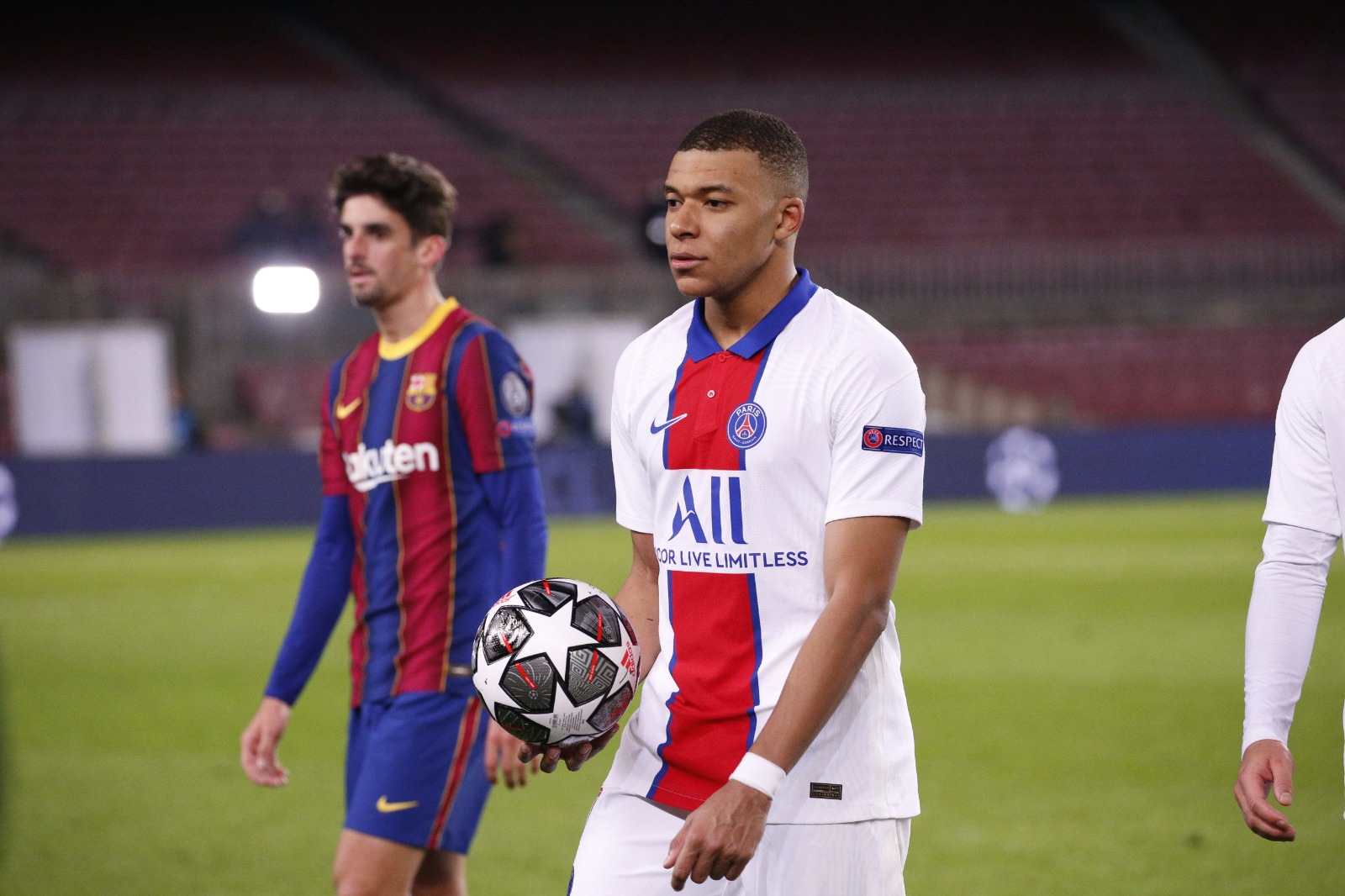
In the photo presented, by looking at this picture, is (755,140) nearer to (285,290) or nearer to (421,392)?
(421,392)

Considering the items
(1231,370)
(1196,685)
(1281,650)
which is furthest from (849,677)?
(1231,370)

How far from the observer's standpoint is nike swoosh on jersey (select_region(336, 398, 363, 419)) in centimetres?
419

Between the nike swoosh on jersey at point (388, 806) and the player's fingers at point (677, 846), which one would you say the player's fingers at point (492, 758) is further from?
the player's fingers at point (677, 846)

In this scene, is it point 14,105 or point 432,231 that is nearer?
point 432,231

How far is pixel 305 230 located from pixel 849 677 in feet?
74.9

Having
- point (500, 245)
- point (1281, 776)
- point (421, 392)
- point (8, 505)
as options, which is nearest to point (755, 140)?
point (1281, 776)

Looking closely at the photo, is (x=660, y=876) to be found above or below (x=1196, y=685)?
above

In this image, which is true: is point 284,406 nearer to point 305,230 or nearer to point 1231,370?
point 305,230

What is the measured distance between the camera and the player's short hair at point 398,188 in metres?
4.24

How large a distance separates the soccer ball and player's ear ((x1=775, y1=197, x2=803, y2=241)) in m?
0.77

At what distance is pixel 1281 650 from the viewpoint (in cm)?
275

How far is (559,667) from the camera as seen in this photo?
2.99 meters

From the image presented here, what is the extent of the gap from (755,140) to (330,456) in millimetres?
1845

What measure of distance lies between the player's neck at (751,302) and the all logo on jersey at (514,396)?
121 cm
